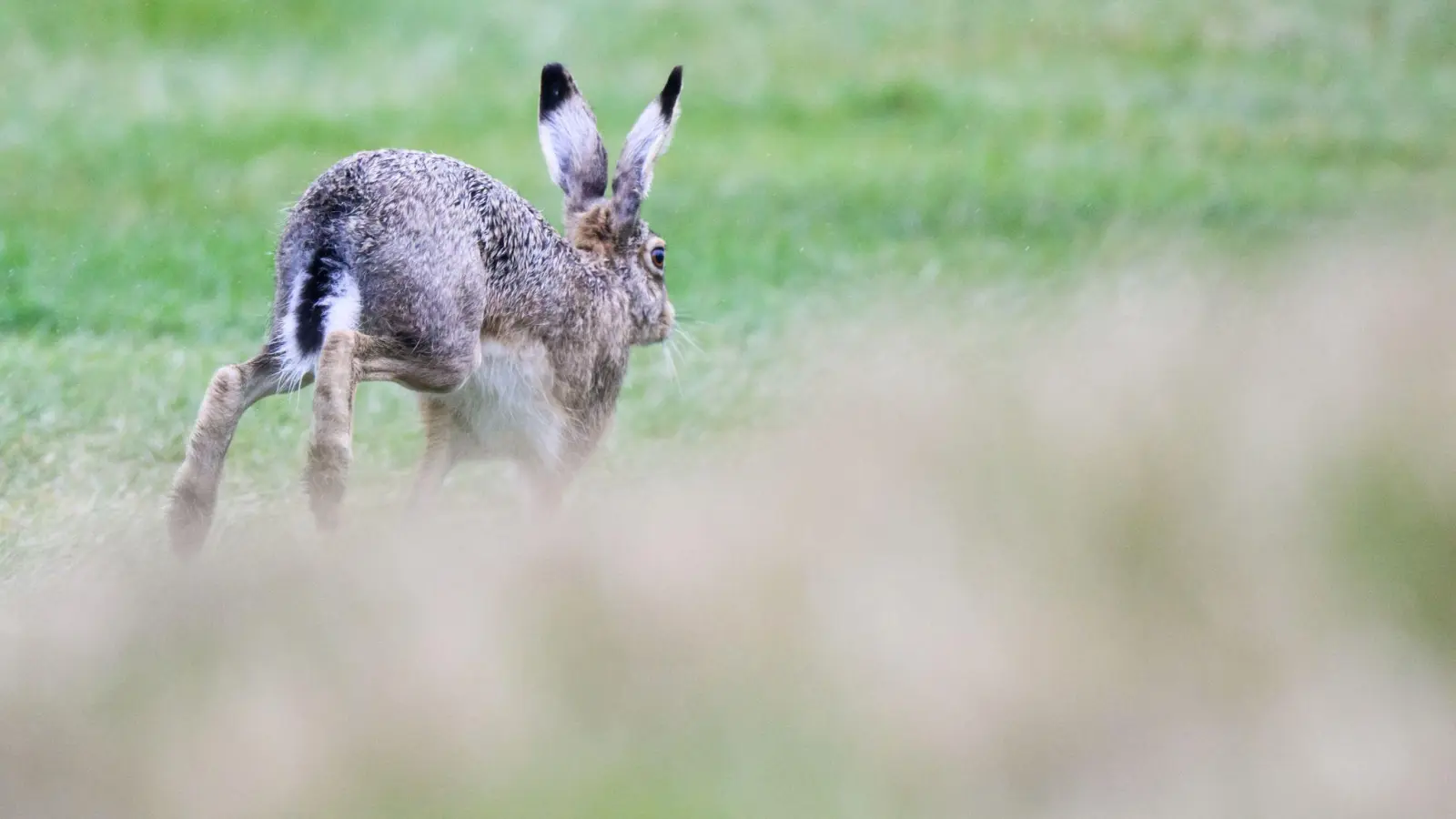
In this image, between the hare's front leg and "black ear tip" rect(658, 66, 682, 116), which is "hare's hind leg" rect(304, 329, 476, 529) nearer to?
the hare's front leg

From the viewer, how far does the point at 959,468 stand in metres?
6.10

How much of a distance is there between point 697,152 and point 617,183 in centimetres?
1054

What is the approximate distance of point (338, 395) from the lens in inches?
284

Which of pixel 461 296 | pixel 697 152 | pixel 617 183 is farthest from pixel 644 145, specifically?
pixel 697 152

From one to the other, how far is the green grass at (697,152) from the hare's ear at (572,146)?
137cm

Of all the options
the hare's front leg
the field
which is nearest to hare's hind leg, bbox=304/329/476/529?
the field

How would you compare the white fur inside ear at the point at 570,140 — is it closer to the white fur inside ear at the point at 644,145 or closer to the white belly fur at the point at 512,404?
the white fur inside ear at the point at 644,145

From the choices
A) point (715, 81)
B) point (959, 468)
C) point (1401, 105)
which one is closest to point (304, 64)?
point (715, 81)

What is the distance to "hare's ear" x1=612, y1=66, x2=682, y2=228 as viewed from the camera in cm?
895

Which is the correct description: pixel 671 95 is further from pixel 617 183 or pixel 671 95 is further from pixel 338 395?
pixel 338 395

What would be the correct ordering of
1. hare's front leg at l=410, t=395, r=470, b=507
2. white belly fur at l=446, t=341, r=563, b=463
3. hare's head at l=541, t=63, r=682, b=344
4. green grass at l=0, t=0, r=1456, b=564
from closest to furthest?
white belly fur at l=446, t=341, r=563, b=463 → hare's front leg at l=410, t=395, r=470, b=507 → hare's head at l=541, t=63, r=682, b=344 → green grass at l=0, t=0, r=1456, b=564

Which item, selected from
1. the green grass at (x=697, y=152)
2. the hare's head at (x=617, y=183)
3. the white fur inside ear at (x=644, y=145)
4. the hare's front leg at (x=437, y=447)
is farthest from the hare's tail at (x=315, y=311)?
the white fur inside ear at (x=644, y=145)

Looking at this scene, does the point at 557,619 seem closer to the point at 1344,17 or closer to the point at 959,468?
the point at 959,468

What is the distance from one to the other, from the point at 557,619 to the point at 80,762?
1.23 m
